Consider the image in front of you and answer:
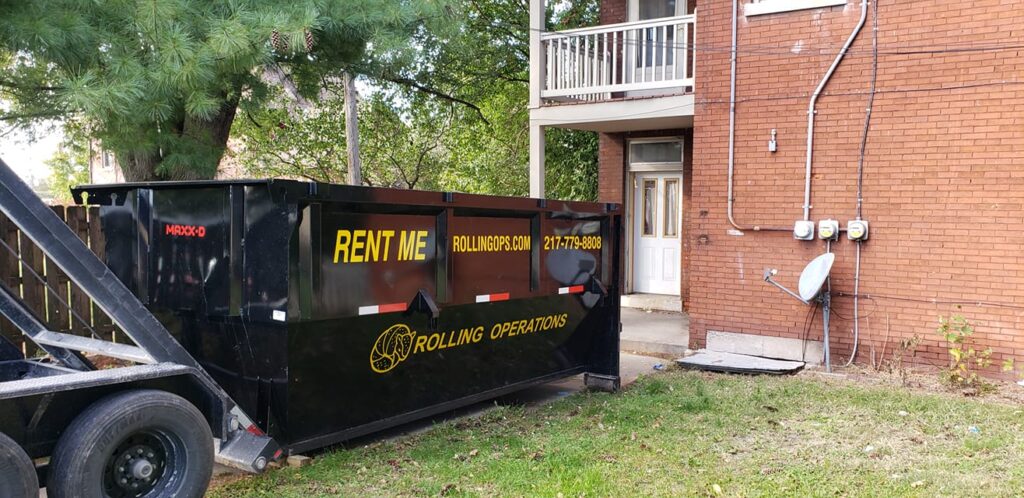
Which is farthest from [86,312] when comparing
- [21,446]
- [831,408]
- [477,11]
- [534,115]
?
[477,11]

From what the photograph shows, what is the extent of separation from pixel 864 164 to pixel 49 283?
8616mm

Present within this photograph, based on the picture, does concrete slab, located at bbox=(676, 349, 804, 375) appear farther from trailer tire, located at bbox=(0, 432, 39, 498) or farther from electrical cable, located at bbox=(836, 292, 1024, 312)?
trailer tire, located at bbox=(0, 432, 39, 498)

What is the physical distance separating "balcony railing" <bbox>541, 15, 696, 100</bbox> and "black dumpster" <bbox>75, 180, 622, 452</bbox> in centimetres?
485

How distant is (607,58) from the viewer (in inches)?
455

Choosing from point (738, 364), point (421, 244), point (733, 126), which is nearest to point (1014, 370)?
point (738, 364)

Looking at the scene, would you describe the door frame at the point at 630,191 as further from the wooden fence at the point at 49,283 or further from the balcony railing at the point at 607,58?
the wooden fence at the point at 49,283

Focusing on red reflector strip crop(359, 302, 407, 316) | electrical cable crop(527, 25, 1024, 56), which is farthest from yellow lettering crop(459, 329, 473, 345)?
electrical cable crop(527, 25, 1024, 56)

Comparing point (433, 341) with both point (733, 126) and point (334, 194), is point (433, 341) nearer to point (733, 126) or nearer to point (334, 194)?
point (334, 194)

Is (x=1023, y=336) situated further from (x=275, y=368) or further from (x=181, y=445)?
(x=181, y=445)

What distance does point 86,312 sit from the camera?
806cm

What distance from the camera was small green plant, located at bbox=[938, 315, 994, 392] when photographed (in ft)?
25.0

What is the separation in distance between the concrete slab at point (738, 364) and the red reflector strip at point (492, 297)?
3.15 m

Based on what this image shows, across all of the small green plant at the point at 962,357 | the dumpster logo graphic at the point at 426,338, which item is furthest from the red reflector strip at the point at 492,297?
the small green plant at the point at 962,357

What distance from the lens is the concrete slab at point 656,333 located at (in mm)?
9914
